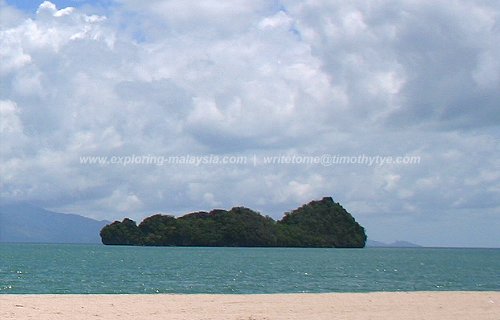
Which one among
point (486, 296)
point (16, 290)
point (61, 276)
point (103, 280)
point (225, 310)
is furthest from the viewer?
point (61, 276)

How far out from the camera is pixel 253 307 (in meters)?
31.3

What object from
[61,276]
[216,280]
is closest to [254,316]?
[216,280]

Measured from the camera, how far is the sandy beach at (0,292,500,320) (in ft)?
91.7

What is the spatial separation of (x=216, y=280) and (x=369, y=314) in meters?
29.8

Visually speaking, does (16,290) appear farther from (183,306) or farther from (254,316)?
(254,316)

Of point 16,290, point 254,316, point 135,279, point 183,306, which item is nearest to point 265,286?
point 135,279

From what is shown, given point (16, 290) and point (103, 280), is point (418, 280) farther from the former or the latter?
point (16, 290)

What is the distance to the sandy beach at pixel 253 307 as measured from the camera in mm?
27938

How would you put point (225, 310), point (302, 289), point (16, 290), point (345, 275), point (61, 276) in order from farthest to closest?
point (345, 275) → point (61, 276) → point (302, 289) → point (16, 290) → point (225, 310)

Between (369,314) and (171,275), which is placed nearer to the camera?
(369,314)

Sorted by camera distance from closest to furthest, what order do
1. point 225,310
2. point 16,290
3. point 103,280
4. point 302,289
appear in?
point 225,310, point 16,290, point 302,289, point 103,280

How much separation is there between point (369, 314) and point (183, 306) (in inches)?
303

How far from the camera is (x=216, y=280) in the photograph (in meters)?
58.1

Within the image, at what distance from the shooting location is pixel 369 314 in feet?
96.2
